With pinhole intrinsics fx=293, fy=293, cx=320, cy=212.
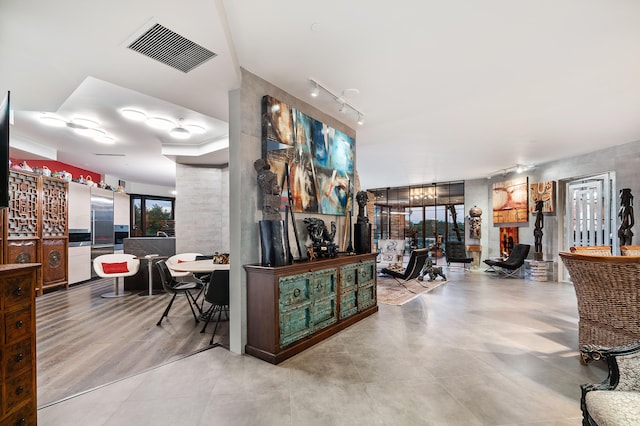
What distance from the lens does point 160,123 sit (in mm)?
4934

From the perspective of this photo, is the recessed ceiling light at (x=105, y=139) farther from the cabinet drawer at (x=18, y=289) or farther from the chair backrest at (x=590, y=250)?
the chair backrest at (x=590, y=250)

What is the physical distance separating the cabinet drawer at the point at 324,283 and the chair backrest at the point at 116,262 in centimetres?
464

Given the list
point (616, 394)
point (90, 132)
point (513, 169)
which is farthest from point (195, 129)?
point (513, 169)

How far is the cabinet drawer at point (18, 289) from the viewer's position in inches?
68.9

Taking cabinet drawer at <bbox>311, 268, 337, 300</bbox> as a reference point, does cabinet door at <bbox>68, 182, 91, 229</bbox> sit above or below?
above

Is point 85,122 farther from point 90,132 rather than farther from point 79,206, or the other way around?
point 79,206

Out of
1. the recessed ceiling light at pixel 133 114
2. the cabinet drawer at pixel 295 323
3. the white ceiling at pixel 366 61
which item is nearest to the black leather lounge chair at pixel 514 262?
the white ceiling at pixel 366 61

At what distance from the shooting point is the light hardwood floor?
271 cm

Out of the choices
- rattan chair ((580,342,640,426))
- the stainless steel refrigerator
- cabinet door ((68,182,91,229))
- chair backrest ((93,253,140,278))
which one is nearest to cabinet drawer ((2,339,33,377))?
rattan chair ((580,342,640,426))

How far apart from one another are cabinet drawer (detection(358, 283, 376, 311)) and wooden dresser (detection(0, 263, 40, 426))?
11.2ft

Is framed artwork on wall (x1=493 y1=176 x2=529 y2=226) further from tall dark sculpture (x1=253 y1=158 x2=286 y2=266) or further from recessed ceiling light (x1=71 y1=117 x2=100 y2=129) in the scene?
recessed ceiling light (x1=71 y1=117 x2=100 y2=129)

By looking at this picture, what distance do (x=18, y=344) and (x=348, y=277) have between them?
316cm

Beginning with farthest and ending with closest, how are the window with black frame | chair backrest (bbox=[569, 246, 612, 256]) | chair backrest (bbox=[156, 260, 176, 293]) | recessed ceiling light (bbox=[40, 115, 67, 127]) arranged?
the window with black frame → recessed ceiling light (bbox=[40, 115, 67, 127]) → chair backrest (bbox=[156, 260, 176, 293]) → chair backrest (bbox=[569, 246, 612, 256])

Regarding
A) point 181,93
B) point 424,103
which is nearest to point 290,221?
point 181,93
